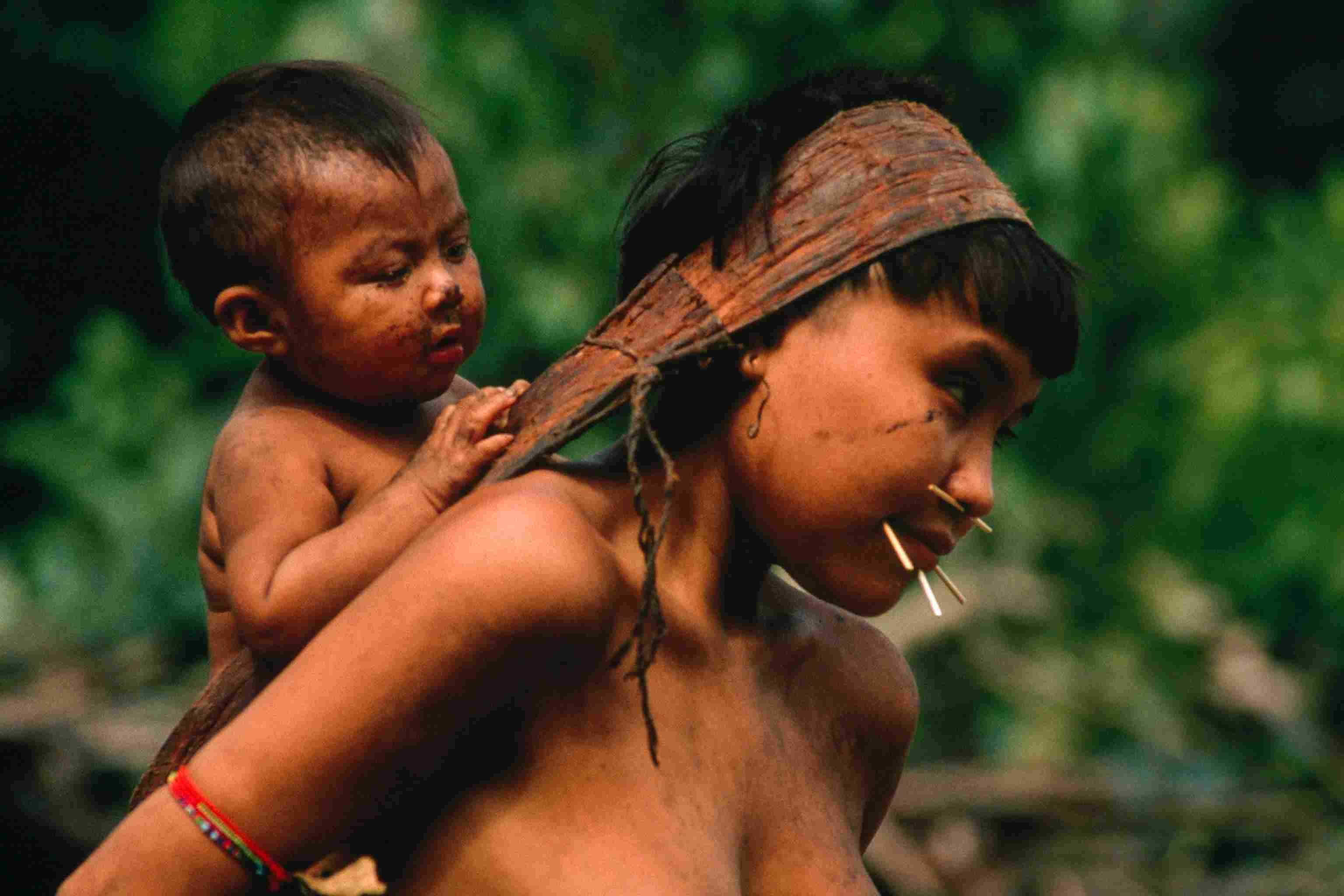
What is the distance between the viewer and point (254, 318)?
238 centimetres

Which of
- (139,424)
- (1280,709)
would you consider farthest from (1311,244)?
(139,424)

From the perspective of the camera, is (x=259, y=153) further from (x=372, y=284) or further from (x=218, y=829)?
(x=218, y=829)

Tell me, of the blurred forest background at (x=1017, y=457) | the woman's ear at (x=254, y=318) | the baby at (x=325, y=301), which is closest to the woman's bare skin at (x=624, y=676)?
the baby at (x=325, y=301)

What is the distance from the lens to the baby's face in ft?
7.54

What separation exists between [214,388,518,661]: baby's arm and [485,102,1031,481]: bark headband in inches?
2.3

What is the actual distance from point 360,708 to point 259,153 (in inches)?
30.4

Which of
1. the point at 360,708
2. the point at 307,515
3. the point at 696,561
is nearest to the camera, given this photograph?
the point at 360,708

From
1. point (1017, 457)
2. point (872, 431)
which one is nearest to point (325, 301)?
point (872, 431)

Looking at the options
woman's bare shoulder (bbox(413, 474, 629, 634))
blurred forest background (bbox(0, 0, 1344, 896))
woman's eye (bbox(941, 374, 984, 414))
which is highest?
woman's bare shoulder (bbox(413, 474, 629, 634))

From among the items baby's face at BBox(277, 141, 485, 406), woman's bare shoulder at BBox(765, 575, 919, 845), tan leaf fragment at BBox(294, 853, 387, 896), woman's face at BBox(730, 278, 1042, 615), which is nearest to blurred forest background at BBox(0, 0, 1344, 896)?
woman's bare shoulder at BBox(765, 575, 919, 845)

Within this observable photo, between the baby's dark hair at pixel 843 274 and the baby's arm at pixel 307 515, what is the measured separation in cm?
33

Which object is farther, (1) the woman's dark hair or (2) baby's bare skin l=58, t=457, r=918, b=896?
(1) the woman's dark hair

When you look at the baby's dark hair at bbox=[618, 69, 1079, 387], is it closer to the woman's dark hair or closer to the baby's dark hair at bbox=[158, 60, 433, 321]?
the woman's dark hair

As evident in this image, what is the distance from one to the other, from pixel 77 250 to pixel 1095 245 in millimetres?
5876
